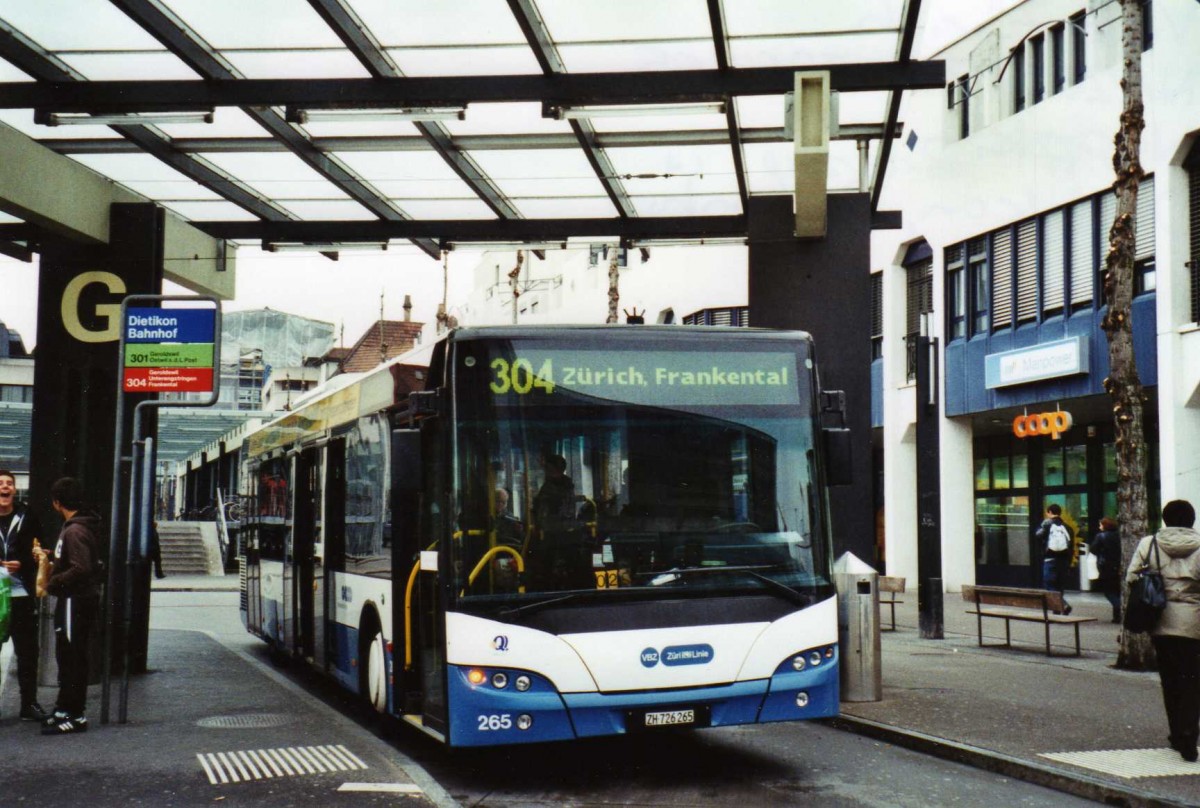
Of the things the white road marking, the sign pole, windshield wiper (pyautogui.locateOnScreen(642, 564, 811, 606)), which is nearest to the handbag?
windshield wiper (pyautogui.locateOnScreen(642, 564, 811, 606))

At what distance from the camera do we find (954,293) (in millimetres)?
30109

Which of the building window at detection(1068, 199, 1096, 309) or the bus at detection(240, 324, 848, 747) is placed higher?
the building window at detection(1068, 199, 1096, 309)

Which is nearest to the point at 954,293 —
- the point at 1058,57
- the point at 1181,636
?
the point at 1058,57

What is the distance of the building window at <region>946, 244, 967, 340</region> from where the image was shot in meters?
29.8

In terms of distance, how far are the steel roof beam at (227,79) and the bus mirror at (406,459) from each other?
3802 mm

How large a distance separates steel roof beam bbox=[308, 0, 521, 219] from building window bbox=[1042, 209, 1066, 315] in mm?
14620

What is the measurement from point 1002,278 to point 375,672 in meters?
20.4

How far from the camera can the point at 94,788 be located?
317 inches

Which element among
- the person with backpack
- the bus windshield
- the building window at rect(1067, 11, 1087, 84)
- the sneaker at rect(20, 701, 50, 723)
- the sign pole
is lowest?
the sneaker at rect(20, 701, 50, 723)

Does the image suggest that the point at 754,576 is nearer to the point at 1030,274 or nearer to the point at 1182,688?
the point at 1182,688

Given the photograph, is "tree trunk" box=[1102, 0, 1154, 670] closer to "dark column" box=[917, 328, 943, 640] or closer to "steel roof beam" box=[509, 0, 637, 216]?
"dark column" box=[917, 328, 943, 640]

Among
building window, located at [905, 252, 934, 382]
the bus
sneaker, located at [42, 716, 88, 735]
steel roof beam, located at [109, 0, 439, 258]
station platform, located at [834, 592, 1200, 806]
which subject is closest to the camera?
the bus

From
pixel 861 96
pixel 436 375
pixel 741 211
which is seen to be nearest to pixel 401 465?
pixel 436 375

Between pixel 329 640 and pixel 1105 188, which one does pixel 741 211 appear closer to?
pixel 329 640
